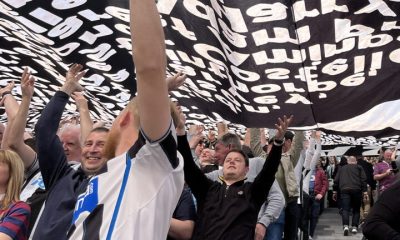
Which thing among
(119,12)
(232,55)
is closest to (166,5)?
(119,12)

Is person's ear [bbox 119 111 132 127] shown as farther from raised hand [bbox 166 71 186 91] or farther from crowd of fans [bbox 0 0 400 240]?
raised hand [bbox 166 71 186 91]

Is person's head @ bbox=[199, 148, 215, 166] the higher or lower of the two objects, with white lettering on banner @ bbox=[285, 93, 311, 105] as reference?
lower

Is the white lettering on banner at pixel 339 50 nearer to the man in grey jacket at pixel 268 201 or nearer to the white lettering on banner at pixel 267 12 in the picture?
the white lettering on banner at pixel 267 12

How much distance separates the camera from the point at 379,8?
3828 mm

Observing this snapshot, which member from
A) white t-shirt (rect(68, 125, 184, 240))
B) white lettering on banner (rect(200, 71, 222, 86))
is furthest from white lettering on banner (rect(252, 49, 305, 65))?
white t-shirt (rect(68, 125, 184, 240))

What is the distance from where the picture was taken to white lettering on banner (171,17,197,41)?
178 inches

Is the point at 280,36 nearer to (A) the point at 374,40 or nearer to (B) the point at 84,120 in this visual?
(A) the point at 374,40

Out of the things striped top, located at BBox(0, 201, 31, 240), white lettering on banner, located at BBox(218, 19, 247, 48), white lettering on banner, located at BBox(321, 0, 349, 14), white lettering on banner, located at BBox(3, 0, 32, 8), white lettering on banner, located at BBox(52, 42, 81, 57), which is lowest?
striped top, located at BBox(0, 201, 31, 240)

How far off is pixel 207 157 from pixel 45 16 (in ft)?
8.49

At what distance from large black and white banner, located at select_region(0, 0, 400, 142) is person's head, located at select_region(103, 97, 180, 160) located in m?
2.24

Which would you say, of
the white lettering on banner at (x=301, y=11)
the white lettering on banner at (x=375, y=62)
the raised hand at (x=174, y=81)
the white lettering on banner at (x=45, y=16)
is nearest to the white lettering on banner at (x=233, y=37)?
the white lettering on banner at (x=301, y=11)

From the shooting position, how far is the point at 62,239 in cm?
259

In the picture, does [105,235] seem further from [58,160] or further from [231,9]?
[231,9]

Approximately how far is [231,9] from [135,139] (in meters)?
2.38
